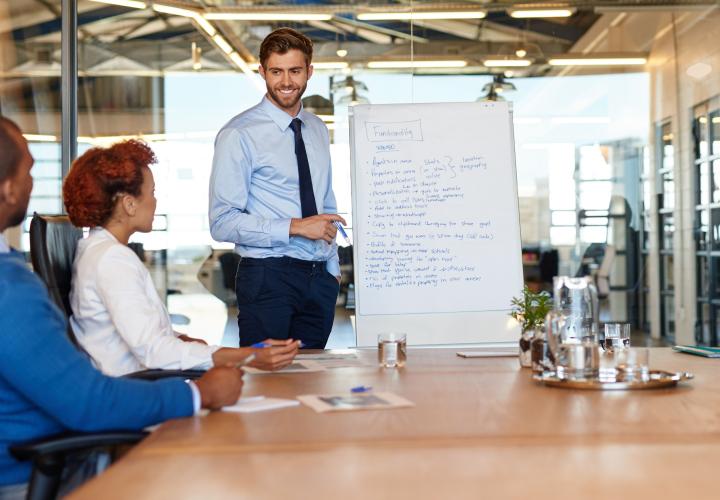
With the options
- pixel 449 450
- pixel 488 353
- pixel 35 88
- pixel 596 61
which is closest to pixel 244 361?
pixel 449 450

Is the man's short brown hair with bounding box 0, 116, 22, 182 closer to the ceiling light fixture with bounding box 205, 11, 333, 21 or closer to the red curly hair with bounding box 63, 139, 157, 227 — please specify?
the red curly hair with bounding box 63, 139, 157, 227

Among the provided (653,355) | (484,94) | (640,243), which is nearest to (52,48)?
(484,94)

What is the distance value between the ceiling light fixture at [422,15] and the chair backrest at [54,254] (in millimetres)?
4483

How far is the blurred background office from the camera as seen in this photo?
658 cm

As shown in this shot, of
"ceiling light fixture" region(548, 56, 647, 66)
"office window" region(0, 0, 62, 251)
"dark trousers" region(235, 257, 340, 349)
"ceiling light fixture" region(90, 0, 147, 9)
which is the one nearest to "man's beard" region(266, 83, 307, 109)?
"dark trousers" region(235, 257, 340, 349)

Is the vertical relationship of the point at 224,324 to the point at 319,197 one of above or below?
below

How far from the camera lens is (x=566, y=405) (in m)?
1.89

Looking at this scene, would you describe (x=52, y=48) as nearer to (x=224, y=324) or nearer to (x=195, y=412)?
(x=224, y=324)

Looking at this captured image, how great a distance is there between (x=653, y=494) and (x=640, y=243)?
579cm

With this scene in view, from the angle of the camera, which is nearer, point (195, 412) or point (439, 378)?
point (195, 412)

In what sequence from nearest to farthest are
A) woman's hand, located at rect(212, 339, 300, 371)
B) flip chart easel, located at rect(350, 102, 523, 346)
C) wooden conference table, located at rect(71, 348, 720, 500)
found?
wooden conference table, located at rect(71, 348, 720, 500) < woman's hand, located at rect(212, 339, 300, 371) < flip chart easel, located at rect(350, 102, 523, 346)

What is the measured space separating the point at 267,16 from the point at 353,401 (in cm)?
514

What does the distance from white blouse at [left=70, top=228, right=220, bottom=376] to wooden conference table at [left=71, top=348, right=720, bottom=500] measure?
28cm

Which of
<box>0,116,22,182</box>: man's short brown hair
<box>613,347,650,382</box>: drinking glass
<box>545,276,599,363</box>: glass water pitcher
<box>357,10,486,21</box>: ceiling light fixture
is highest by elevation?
<box>357,10,486,21</box>: ceiling light fixture
